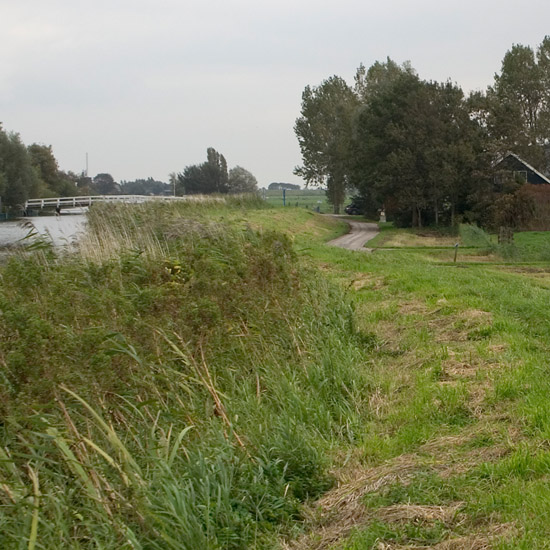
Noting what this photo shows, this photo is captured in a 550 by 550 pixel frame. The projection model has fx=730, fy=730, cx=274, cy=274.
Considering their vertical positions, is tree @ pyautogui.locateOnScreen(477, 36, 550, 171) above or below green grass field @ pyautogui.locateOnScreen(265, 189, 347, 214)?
above

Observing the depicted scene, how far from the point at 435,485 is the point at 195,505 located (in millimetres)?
1481

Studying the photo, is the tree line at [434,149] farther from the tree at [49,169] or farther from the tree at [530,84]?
the tree at [49,169]

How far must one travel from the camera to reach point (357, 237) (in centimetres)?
4822

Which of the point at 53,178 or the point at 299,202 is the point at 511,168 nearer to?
the point at 53,178

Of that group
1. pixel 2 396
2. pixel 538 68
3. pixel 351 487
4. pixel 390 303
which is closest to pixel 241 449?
pixel 351 487

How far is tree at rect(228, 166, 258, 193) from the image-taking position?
360 ft

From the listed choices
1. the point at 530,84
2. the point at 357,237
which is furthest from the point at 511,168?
the point at 530,84

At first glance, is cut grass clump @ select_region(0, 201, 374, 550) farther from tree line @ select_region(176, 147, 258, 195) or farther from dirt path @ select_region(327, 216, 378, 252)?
tree line @ select_region(176, 147, 258, 195)

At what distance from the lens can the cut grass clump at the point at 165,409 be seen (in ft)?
13.0

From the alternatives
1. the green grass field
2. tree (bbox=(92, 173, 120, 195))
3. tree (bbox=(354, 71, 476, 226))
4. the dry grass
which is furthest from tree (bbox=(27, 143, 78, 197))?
the dry grass

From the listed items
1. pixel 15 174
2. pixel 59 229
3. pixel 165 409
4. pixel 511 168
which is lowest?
pixel 165 409

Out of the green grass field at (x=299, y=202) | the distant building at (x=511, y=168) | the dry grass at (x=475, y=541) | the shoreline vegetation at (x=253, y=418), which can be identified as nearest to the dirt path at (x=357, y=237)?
the green grass field at (x=299, y=202)

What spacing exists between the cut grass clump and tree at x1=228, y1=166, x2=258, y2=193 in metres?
101

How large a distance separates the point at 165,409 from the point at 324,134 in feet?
250
